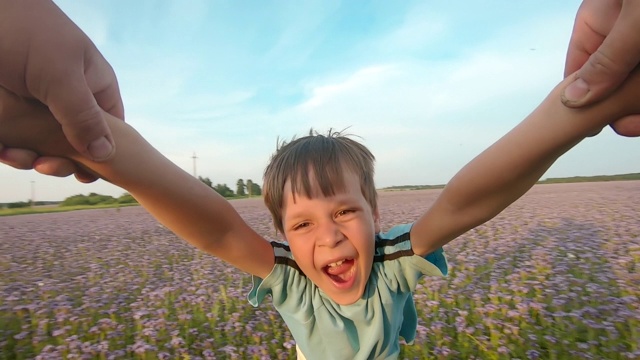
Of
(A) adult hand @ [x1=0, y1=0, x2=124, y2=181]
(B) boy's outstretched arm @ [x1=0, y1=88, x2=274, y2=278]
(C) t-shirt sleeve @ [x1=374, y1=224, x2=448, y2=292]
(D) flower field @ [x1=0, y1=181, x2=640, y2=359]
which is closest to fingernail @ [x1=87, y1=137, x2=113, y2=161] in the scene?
(A) adult hand @ [x1=0, y1=0, x2=124, y2=181]

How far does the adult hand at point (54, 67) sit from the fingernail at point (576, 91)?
45.3 inches

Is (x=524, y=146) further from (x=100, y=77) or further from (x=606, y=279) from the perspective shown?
(x=606, y=279)

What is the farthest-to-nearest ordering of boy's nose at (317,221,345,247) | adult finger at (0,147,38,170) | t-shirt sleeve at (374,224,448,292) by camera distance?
t-shirt sleeve at (374,224,448,292)
boy's nose at (317,221,345,247)
adult finger at (0,147,38,170)

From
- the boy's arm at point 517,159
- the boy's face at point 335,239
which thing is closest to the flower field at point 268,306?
the boy's face at point 335,239

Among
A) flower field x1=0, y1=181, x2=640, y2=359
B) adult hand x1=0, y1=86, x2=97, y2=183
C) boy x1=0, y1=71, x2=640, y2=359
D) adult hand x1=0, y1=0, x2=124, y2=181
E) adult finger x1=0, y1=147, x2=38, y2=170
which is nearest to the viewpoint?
adult hand x1=0, y1=0, x2=124, y2=181

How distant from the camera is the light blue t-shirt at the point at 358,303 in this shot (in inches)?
79.8

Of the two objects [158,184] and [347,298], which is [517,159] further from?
[158,184]

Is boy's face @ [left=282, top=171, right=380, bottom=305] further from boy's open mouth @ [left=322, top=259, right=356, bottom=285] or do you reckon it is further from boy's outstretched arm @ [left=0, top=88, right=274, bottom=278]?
boy's outstretched arm @ [left=0, top=88, right=274, bottom=278]

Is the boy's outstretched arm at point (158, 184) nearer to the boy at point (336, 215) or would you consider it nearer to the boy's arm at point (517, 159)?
the boy at point (336, 215)

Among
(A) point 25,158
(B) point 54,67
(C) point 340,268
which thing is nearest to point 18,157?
(A) point 25,158

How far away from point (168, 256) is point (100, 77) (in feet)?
20.3

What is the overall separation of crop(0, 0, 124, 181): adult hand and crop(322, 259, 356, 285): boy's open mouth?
108 cm

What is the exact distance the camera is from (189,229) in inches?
71.9

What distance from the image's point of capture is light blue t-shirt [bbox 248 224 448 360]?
79.8 inches
